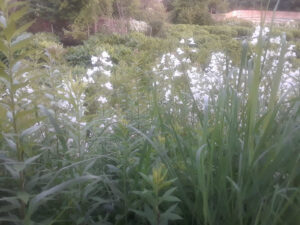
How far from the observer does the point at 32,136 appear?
5.14 feet

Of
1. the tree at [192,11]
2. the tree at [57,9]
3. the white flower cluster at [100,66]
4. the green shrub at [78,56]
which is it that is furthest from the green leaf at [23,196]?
the tree at [57,9]

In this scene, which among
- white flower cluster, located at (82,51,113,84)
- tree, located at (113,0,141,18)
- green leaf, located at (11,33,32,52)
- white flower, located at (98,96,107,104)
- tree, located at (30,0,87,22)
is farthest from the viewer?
tree, located at (113,0,141,18)

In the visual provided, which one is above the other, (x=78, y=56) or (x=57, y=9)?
(x=57, y=9)

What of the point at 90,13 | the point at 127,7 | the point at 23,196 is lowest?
the point at 23,196

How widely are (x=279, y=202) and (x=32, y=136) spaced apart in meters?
1.09

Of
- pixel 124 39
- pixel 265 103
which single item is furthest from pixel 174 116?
pixel 124 39

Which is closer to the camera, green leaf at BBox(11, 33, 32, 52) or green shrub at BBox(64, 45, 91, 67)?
green leaf at BBox(11, 33, 32, 52)

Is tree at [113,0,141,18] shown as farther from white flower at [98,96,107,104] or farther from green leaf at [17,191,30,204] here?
green leaf at [17,191,30,204]

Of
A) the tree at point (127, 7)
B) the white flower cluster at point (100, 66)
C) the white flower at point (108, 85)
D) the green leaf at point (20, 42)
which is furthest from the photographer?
the tree at point (127, 7)

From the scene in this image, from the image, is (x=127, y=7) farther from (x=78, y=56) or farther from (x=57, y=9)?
(x=78, y=56)

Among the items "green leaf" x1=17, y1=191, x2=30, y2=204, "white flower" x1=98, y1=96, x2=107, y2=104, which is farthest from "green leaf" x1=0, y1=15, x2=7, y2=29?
"white flower" x1=98, y1=96, x2=107, y2=104

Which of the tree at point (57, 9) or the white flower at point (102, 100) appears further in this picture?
the tree at point (57, 9)

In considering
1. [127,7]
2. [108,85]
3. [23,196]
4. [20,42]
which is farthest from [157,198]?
[127,7]

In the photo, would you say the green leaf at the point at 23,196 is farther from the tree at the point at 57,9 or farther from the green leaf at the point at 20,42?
the tree at the point at 57,9
